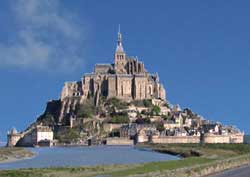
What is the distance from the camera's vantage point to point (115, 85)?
147000 millimetres

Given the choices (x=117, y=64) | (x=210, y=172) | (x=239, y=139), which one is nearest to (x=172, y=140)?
(x=239, y=139)

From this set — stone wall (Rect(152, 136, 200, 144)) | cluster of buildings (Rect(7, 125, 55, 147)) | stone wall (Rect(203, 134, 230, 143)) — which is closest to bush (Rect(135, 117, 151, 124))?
stone wall (Rect(152, 136, 200, 144))

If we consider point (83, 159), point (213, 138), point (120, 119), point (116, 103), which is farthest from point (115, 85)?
point (83, 159)

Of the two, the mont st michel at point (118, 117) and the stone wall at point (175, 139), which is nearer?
the stone wall at point (175, 139)

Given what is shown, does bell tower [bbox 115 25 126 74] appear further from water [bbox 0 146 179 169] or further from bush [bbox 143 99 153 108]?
water [bbox 0 146 179 169]

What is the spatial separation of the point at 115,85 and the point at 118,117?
336 inches

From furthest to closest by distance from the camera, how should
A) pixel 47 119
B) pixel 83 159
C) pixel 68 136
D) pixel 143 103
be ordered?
1. pixel 47 119
2. pixel 143 103
3. pixel 68 136
4. pixel 83 159

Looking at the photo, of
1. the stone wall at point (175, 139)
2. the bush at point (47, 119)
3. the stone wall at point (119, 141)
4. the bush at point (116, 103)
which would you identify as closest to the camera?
the stone wall at point (175, 139)

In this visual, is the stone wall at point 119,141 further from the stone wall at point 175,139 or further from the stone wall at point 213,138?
the stone wall at point 213,138

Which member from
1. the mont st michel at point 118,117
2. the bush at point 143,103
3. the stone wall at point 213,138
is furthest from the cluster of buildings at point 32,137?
A: the stone wall at point 213,138

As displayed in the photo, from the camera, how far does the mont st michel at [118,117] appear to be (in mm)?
136875

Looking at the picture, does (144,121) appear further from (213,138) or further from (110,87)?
(213,138)

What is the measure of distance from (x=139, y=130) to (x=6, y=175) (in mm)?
94378

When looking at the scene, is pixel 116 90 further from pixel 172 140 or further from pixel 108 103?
pixel 172 140
